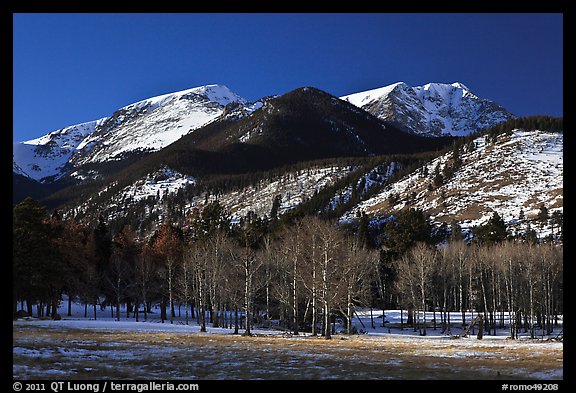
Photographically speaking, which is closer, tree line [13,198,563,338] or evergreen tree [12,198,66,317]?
tree line [13,198,563,338]

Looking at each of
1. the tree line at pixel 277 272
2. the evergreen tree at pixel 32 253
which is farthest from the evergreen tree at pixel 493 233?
the evergreen tree at pixel 32 253

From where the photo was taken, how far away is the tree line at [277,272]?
170 feet

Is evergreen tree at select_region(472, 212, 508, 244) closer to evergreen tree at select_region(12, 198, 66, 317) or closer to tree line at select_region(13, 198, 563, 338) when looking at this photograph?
tree line at select_region(13, 198, 563, 338)

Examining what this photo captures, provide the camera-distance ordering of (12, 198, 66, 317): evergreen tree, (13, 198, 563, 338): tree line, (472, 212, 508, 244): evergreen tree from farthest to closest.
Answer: (472, 212, 508, 244): evergreen tree
(12, 198, 66, 317): evergreen tree
(13, 198, 563, 338): tree line

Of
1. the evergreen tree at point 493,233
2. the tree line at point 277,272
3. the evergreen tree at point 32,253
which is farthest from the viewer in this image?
the evergreen tree at point 493,233

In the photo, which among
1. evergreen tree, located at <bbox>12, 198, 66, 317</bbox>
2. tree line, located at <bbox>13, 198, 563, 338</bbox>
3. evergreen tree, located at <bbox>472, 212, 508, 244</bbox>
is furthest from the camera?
evergreen tree, located at <bbox>472, 212, 508, 244</bbox>

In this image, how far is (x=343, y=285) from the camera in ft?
153

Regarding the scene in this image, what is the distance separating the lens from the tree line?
5194 cm

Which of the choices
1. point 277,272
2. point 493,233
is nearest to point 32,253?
point 277,272

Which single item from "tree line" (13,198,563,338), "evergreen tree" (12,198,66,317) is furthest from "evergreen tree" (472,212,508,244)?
"evergreen tree" (12,198,66,317)

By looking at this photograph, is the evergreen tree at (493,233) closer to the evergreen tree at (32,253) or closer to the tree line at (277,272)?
the tree line at (277,272)
